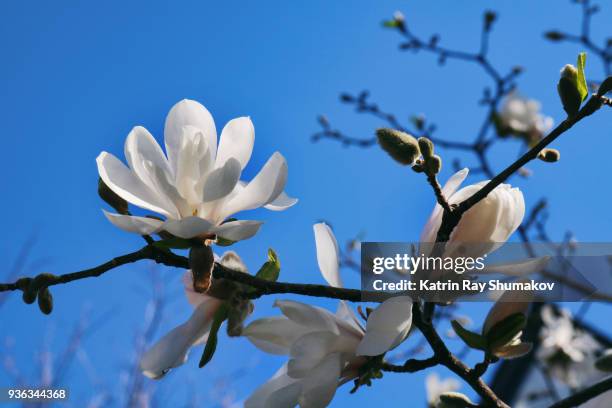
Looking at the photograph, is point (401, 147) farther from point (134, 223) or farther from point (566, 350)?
point (566, 350)

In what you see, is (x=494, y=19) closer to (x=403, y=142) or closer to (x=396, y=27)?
(x=396, y=27)

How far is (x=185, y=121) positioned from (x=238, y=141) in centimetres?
6

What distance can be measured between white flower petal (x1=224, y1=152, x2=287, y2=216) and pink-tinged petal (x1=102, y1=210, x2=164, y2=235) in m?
0.09

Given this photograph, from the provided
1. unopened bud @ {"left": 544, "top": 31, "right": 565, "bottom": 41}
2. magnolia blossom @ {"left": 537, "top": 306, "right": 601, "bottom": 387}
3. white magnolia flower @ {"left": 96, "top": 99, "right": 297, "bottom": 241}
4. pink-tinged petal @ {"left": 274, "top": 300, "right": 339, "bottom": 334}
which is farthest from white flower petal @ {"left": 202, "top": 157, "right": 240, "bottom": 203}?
unopened bud @ {"left": 544, "top": 31, "right": 565, "bottom": 41}

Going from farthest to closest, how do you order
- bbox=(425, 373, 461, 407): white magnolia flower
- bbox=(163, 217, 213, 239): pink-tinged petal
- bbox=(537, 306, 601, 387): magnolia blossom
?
bbox=(537, 306, 601, 387): magnolia blossom
bbox=(425, 373, 461, 407): white magnolia flower
bbox=(163, 217, 213, 239): pink-tinged petal

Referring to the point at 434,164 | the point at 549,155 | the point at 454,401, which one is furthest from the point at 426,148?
the point at 454,401

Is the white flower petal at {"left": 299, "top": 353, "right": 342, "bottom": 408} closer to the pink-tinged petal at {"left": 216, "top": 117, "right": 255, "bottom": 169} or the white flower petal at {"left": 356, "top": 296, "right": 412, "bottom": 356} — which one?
the white flower petal at {"left": 356, "top": 296, "right": 412, "bottom": 356}

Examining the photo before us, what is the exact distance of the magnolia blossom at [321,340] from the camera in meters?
0.59

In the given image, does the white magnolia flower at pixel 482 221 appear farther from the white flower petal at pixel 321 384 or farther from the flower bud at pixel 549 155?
the white flower petal at pixel 321 384

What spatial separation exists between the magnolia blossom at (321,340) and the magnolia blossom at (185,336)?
0.15 feet

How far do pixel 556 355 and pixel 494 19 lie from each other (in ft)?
3.60

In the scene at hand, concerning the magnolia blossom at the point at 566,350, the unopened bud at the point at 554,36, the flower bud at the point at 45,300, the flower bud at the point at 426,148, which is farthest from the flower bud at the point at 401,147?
the unopened bud at the point at 554,36

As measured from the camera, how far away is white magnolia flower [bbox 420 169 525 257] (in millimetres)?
627

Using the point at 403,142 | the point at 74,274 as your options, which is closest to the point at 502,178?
the point at 403,142
